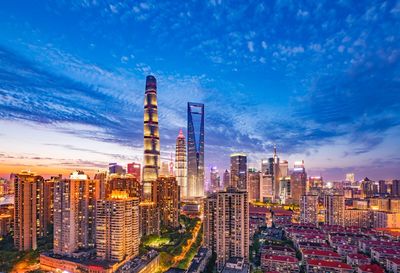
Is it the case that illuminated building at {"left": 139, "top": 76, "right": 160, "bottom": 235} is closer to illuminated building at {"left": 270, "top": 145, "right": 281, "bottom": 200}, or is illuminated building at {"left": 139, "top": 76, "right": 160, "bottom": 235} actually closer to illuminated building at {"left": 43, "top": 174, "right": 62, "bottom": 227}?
illuminated building at {"left": 43, "top": 174, "right": 62, "bottom": 227}

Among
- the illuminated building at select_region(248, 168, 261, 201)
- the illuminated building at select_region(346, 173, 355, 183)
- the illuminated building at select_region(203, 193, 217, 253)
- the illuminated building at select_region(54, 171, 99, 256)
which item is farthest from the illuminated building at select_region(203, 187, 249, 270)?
the illuminated building at select_region(346, 173, 355, 183)

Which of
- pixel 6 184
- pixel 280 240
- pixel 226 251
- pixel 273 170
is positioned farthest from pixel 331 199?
pixel 6 184

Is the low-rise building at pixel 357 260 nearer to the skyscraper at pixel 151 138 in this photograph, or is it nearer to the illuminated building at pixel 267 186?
the skyscraper at pixel 151 138

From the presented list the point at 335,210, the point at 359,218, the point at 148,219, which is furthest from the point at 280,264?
the point at 359,218

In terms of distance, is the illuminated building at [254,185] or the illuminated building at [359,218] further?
the illuminated building at [254,185]

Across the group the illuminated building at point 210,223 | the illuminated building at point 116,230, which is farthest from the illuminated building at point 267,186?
the illuminated building at point 116,230

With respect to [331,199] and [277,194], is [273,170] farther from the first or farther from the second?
[331,199]
